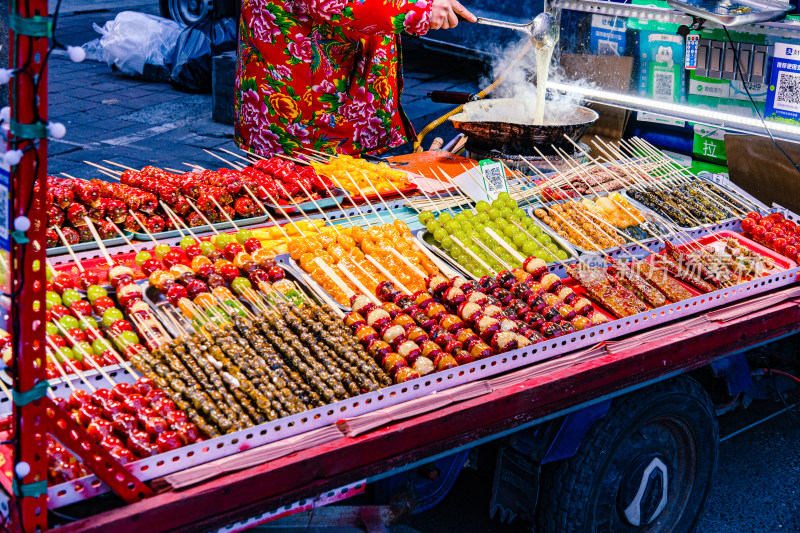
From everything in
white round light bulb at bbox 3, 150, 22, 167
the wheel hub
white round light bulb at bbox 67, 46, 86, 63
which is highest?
white round light bulb at bbox 67, 46, 86, 63

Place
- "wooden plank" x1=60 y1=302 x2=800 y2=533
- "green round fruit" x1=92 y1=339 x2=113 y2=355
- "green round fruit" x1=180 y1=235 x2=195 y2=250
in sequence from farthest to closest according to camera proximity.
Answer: "green round fruit" x1=180 y1=235 x2=195 y2=250
"green round fruit" x1=92 y1=339 x2=113 y2=355
"wooden plank" x1=60 y1=302 x2=800 y2=533

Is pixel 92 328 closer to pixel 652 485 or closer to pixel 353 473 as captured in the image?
pixel 353 473

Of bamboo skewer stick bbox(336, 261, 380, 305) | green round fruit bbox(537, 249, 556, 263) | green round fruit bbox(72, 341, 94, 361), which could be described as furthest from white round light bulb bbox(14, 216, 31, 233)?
green round fruit bbox(537, 249, 556, 263)

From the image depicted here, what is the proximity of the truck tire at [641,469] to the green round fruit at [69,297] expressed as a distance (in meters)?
1.93

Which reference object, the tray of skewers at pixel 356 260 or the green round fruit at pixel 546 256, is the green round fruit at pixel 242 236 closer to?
the tray of skewers at pixel 356 260

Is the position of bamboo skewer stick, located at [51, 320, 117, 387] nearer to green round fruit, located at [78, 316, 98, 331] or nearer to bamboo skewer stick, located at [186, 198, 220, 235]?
green round fruit, located at [78, 316, 98, 331]

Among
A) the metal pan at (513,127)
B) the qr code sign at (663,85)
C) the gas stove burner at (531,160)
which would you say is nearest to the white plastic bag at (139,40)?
the metal pan at (513,127)

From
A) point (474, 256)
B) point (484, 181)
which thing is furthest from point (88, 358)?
point (484, 181)

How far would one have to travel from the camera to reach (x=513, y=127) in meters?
4.53

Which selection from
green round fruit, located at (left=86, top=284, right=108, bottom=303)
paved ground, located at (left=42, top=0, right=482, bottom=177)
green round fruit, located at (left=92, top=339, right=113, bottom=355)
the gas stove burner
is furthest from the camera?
paved ground, located at (left=42, top=0, right=482, bottom=177)

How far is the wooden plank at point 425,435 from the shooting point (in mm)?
1939

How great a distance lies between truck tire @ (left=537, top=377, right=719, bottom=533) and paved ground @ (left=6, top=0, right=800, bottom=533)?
15.7 inches

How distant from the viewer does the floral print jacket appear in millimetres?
4160

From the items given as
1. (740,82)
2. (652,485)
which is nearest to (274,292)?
(652,485)
